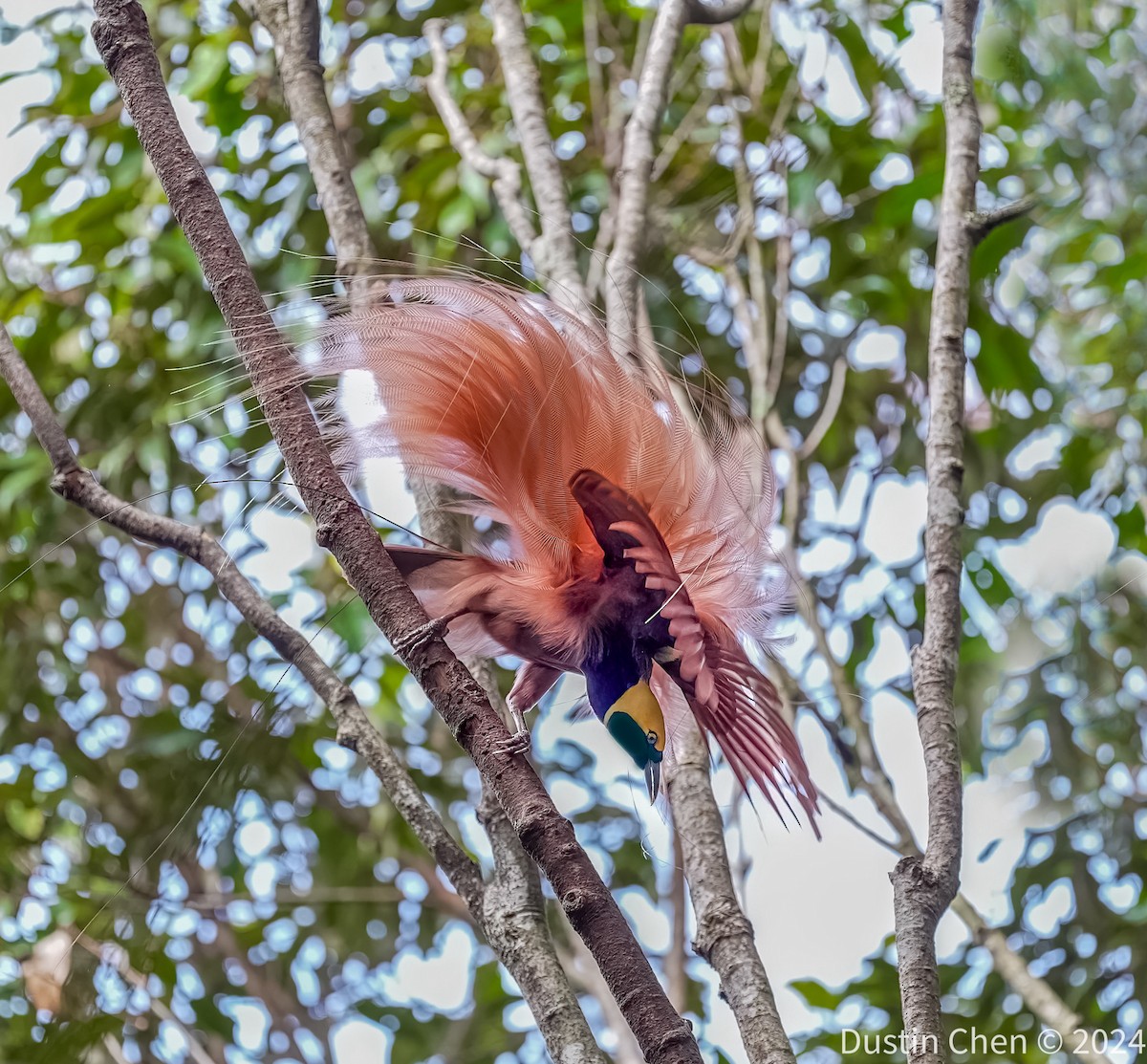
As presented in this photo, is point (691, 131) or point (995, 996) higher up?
point (691, 131)

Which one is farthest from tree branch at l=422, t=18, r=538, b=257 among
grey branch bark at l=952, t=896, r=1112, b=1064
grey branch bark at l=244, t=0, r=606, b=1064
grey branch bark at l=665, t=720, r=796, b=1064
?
grey branch bark at l=952, t=896, r=1112, b=1064

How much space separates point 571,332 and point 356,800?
1413 millimetres

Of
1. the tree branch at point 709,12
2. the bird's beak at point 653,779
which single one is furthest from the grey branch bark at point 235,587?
the tree branch at point 709,12

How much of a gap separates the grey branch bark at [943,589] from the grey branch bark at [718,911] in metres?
0.10

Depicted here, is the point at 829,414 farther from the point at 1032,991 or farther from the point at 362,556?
the point at 362,556

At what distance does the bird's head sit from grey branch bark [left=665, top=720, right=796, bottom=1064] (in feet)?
0.29

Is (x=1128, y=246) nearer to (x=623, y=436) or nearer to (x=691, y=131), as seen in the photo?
(x=691, y=131)

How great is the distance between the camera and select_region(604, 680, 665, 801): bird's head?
863 millimetres

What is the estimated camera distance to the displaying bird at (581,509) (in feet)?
2.83

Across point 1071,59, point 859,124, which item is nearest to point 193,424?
point 859,124

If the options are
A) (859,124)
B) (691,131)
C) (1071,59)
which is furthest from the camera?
(691,131)

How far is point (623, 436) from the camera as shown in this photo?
889 mm

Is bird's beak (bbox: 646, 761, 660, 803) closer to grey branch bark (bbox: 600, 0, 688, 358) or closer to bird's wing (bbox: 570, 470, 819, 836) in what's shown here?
bird's wing (bbox: 570, 470, 819, 836)

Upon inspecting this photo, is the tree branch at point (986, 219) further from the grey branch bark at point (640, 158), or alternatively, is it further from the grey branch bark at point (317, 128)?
the grey branch bark at point (317, 128)
